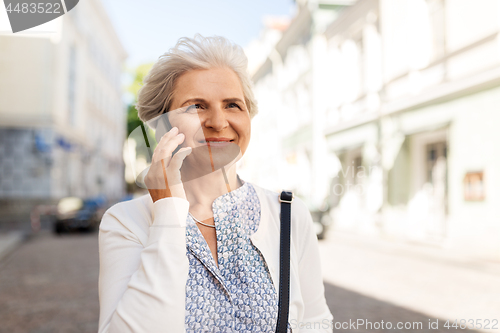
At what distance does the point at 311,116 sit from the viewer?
14.0 meters

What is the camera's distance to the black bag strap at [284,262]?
1.21 meters

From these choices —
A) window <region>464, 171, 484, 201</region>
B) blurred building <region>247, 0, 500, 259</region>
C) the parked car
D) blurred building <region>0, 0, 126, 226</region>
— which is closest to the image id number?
blurred building <region>247, 0, 500, 259</region>

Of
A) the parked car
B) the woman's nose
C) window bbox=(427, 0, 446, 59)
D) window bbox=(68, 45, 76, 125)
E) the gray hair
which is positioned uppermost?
window bbox=(68, 45, 76, 125)

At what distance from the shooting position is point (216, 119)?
1.15 m

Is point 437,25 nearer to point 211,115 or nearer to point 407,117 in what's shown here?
point 407,117

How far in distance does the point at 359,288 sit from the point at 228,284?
16.4 ft

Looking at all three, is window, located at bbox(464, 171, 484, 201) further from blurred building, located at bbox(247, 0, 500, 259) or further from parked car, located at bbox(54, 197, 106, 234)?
parked car, located at bbox(54, 197, 106, 234)

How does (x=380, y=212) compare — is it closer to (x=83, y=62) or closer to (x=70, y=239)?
(x=70, y=239)

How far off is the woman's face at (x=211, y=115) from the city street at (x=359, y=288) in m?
3.57

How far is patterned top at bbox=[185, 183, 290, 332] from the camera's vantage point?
116 centimetres

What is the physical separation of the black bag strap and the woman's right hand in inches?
14.9
